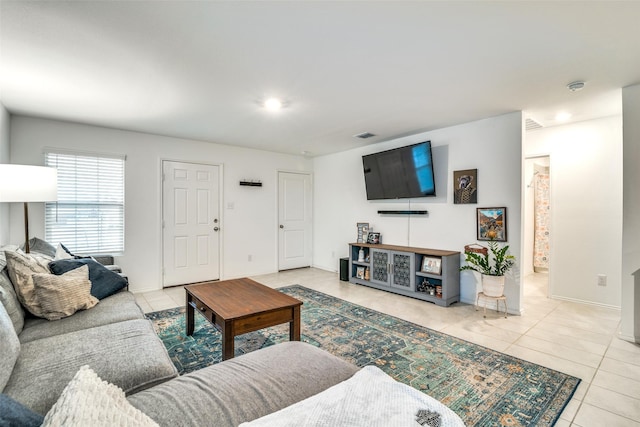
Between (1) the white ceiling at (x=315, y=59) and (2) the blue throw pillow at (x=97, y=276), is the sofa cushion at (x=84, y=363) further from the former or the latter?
(1) the white ceiling at (x=315, y=59)

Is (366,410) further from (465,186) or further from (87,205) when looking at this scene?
(87,205)

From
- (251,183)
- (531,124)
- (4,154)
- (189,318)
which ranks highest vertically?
(531,124)

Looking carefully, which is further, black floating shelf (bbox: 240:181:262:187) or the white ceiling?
black floating shelf (bbox: 240:181:262:187)

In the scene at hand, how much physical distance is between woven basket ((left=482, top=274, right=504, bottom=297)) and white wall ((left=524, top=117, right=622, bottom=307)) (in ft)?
4.62

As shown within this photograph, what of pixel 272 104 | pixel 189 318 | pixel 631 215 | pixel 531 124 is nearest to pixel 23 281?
pixel 189 318

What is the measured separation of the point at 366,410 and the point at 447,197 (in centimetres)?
364

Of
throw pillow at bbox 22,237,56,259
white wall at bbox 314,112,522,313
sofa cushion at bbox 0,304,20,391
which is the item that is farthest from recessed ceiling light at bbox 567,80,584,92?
throw pillow at bbox 22,237,56,259

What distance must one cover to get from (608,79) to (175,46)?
3.50m

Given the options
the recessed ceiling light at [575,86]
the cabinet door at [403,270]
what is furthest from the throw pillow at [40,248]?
the recessed ceiling light at [575,86]

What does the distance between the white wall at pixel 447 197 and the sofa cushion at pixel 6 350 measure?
4101 millimetres

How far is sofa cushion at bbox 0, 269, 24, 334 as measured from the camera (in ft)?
5.65

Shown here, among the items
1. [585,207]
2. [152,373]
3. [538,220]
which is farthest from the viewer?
[538,220]

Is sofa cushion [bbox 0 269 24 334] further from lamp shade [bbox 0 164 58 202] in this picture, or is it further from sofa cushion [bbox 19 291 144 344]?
lamp shade [bbox 0 164 58 202]

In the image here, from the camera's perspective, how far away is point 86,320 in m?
2.00
